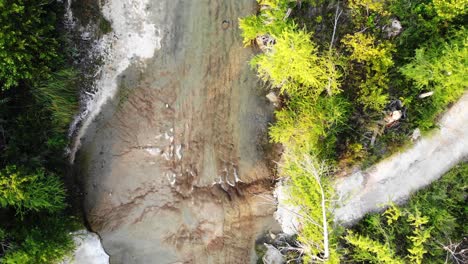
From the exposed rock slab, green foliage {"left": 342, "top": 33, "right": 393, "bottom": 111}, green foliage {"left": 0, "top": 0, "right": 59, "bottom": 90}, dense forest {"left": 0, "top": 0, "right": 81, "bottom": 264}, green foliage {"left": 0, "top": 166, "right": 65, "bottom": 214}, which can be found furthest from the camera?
the exposed rock slab

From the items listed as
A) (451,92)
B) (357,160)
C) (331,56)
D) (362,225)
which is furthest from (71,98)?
(451,92)

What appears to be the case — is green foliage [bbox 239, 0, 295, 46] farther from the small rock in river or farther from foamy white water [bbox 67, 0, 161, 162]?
foamy white water [bbox 67, 0, 161, 162]

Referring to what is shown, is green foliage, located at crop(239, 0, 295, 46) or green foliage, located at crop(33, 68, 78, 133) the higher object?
green foliage, located at crop(239, 0, 295, 46)

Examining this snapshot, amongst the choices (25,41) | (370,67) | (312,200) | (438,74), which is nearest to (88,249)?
(25,41)

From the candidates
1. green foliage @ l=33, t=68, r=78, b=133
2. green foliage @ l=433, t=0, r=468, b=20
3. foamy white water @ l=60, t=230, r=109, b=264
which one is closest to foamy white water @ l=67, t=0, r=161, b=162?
green foliage @ l=33, t=68, r=78, b=133

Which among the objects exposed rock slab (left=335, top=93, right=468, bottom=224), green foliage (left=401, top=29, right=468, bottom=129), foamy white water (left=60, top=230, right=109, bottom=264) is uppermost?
green foliage (left=401, top=29, right=468, bottom=129)

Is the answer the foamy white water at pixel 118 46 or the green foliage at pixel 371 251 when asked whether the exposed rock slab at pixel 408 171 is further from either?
the foamy white water at pixel 118 46

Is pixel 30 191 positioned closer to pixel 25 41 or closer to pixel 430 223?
pixel 25 41

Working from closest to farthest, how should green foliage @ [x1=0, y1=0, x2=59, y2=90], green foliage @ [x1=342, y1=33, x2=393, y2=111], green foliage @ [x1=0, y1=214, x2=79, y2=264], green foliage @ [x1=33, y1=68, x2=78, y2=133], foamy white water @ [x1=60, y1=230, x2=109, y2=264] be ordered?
green foliage @ [x1=0, y1=0, x2=59, y2=90]
green foliage @ [x1=0, y1=214, x2=79, y2=264]
green foliage @ [x1=342, y1=33, x2=393, y2=111]
green foliage @ [x1=33, y1=68, x2=78, y2=133]
foamy white water @ [x1=60, y1=230, x2=109, y2=264]
